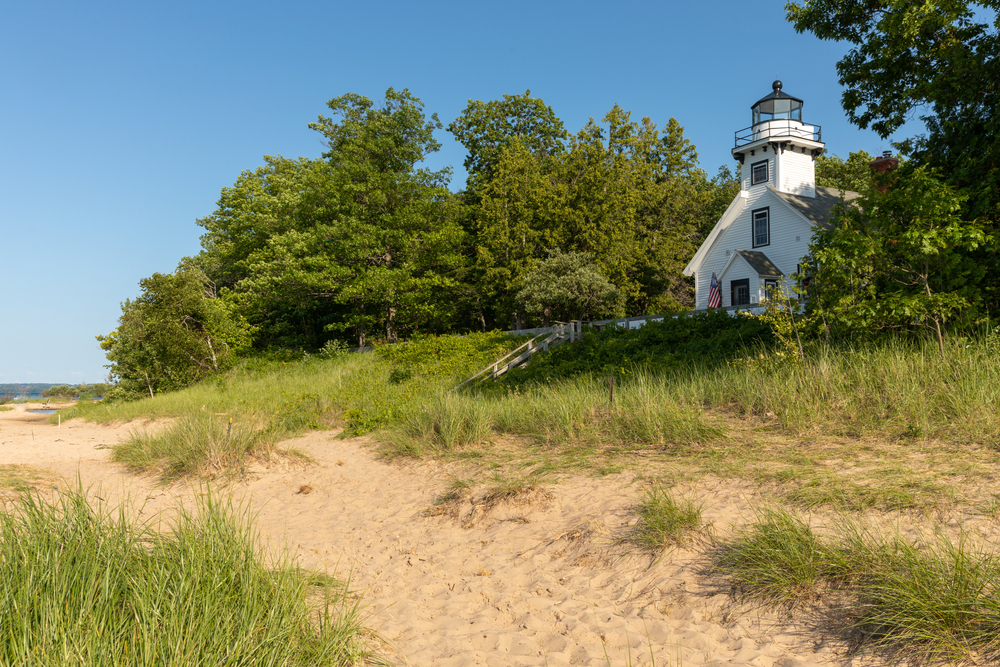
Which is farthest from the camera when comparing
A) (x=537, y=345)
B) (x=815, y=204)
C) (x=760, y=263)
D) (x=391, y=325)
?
(x=391, y=325)

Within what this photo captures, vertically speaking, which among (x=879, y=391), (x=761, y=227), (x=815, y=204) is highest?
(x=815, y=204)

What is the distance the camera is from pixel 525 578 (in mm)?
5352

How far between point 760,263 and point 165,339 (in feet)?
84.8

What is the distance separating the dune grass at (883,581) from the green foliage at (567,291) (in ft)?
70.4

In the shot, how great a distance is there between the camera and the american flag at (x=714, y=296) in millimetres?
27328

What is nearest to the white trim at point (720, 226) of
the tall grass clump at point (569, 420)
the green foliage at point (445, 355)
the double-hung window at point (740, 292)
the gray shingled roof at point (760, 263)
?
the gray shingled roof at point (760, 263)

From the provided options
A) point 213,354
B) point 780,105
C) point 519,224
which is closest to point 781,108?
point 780,105

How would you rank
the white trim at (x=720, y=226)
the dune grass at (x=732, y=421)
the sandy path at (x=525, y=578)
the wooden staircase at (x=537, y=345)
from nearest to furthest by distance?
the sandy path at (x=525, y=578), the dune grass at (x=732, y=421), the wooden staircase at (x=537, y=345), the white trim at (x=720, y=226)

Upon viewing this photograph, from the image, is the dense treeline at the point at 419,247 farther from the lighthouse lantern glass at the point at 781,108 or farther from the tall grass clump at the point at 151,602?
the tall grass clump at the point at 151,602

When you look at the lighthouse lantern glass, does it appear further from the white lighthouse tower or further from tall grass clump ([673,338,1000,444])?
tall grass clump ([673,338,1000,444])

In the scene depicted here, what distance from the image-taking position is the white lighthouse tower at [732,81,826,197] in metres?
28.3

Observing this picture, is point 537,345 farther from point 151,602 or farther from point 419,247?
point 151,602

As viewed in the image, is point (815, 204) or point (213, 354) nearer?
point (213, 354)

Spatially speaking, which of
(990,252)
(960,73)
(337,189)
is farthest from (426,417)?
(337,189)
